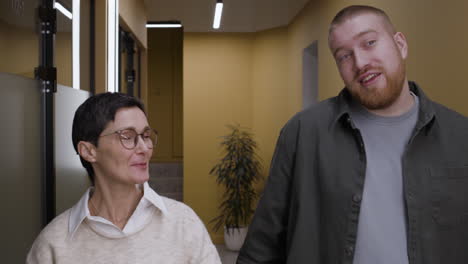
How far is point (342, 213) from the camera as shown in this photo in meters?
1.48

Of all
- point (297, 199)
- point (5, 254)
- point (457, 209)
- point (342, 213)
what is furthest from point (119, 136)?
point (457, 209)

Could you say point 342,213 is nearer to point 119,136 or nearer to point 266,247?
point 266,247

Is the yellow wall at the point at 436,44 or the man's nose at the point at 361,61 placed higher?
the yellow wall at the point at 436,44

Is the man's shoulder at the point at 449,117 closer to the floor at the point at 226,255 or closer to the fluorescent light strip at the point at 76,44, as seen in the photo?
the fluorescent light strip at the point at 76,44

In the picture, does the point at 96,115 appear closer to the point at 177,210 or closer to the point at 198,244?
the point at 177,210

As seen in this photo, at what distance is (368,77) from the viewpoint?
149 centimetres

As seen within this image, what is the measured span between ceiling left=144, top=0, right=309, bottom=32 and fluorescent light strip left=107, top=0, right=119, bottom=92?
2158 mm

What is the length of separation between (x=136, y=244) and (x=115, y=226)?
74 millimetres

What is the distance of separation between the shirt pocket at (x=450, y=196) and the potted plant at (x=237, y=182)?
5.85 meters

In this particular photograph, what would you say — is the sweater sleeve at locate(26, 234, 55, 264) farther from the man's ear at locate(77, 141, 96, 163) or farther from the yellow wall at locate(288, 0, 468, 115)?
the yellow wall at locate(288, 0, 468, 115)

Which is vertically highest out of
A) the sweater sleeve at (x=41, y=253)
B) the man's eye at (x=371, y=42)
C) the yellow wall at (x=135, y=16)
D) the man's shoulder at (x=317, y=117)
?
the yellow wall at (x=135, y=16)

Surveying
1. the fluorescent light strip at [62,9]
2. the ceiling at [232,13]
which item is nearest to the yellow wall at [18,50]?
the fluorescent light strip at [62,9]

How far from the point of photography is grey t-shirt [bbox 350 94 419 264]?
1421 millimetres

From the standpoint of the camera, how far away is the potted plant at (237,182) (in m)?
7.37
